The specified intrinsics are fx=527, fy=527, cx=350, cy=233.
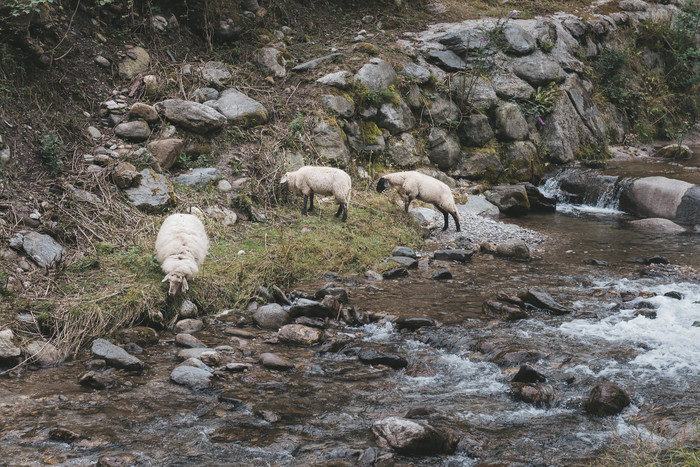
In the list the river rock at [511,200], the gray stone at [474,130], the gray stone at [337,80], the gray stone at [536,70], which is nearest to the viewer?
the gray stone at [337,80]

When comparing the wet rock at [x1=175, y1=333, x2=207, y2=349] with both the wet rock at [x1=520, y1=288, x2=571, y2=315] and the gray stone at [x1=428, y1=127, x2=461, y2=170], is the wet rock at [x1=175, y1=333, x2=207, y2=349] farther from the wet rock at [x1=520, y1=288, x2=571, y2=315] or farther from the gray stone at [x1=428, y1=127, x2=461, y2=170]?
the gray stone at [x1=428, y1=127, x2=461, y2=170]

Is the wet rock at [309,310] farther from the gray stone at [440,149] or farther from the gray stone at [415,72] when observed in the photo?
the gray stone at [415,72]

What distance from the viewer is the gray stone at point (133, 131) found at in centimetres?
959

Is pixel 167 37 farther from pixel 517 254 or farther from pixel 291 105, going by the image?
pixel 517 254

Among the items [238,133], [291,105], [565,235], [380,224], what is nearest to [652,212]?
[565,235]

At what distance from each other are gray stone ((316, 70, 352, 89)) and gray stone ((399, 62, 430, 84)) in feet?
6.65

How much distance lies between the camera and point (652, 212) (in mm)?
13406

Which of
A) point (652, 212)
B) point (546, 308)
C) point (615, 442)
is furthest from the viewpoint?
point (652, 212)

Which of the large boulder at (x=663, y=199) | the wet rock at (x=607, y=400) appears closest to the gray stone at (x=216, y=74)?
the wet rock at (x=607, y=400)

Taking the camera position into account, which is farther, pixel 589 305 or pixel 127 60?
pixel 127 60

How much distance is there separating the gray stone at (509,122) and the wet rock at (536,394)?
1172 cm

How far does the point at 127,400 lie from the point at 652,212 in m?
13.2

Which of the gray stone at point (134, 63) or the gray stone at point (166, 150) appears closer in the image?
the gray stone at point (166, 150)

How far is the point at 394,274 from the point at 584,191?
29.5 feet
